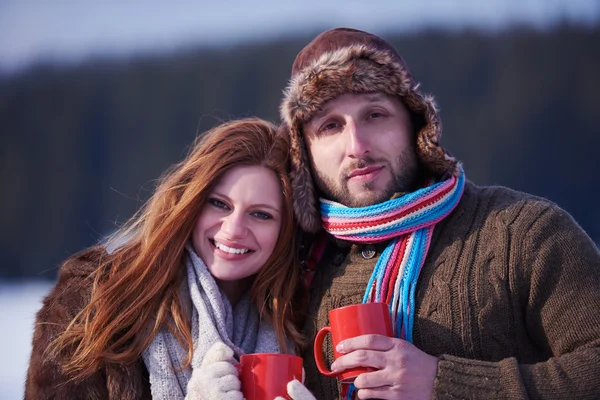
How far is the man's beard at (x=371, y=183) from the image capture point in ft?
6.08

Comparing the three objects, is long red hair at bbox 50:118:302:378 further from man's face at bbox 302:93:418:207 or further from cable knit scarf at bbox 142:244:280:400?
man's face at bbox 302:93:418:207

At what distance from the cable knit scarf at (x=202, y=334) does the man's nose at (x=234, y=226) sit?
0.45 ft

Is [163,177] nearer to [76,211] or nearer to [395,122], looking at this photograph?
[395,122]

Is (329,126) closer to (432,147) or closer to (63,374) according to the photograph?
(432,147)

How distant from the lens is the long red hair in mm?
1692

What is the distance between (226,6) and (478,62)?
1868 mm

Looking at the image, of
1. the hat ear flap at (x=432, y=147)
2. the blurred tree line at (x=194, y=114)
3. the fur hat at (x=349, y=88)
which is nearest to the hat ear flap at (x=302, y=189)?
the fur hat at (x=349, y=88)

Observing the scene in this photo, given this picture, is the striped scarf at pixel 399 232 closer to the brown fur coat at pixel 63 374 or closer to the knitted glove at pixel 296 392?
the knitted glove at pixel 296 392

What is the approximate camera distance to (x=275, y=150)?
78.1 inches

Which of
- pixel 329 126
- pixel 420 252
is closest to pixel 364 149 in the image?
pixel 329 126

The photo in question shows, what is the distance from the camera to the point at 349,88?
1868 millimetres

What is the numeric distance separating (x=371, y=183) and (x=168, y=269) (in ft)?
2.15

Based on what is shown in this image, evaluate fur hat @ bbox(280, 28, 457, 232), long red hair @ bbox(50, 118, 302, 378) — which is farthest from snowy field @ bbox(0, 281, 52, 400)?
fur hat @ bbox(280, 28, 457, 232)

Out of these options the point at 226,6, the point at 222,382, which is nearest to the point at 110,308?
the point at 222,382
